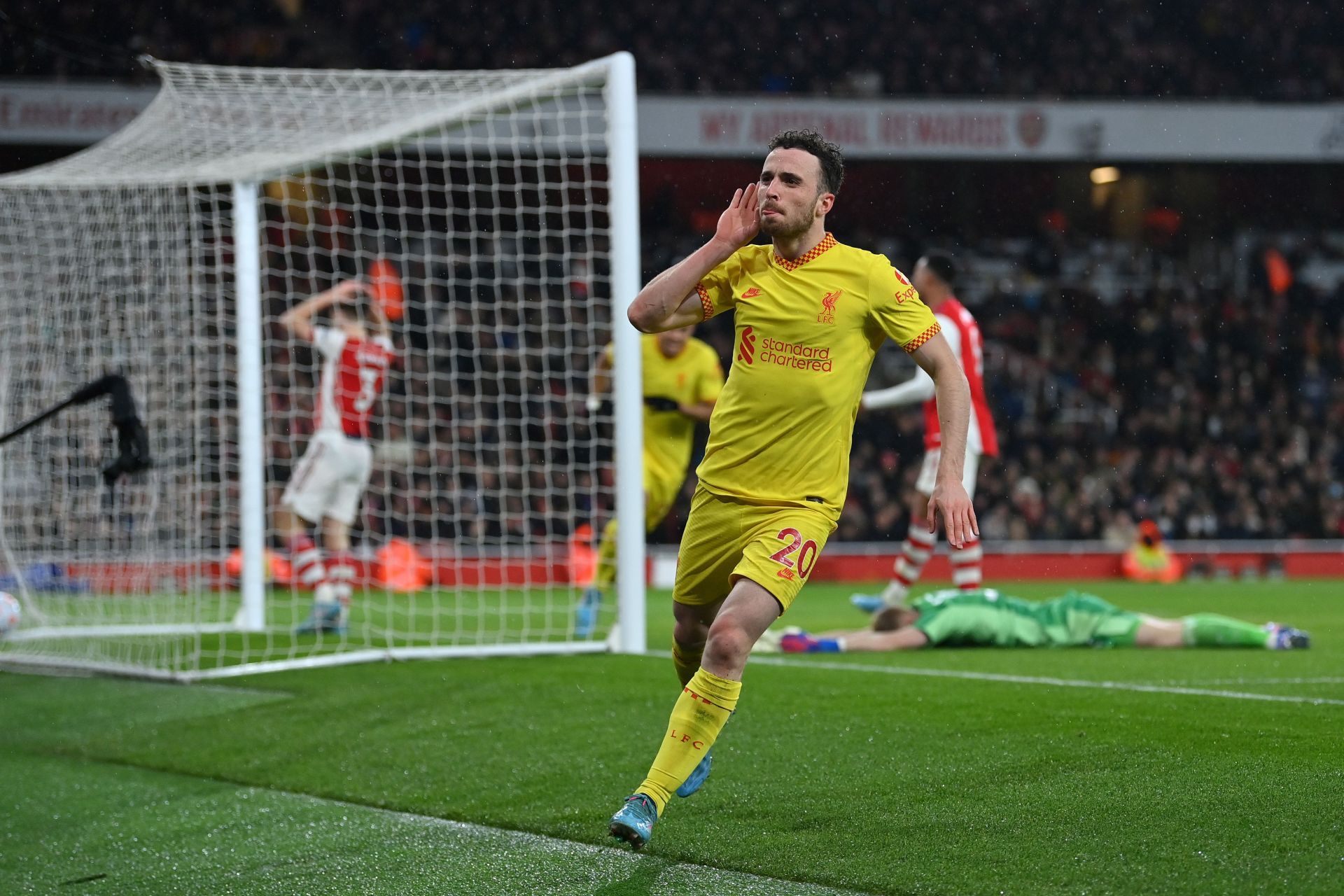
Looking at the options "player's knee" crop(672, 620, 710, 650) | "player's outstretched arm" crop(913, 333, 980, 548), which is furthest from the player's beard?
"player's knee" crop(672, 620, 710, 650)

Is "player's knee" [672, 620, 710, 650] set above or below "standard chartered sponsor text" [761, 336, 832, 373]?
below

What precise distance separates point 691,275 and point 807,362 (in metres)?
0.47

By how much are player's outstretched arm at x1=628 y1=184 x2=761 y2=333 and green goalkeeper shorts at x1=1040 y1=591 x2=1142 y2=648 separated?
499 cm

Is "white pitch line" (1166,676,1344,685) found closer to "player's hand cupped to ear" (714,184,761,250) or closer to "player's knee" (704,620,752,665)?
"player's knee" (704,620,752,665)

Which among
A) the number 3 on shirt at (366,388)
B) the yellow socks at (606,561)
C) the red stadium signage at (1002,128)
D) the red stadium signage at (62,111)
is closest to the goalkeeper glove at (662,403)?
the yellow socks at (606,561)

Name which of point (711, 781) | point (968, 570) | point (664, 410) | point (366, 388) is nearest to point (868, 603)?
point (968, 570)

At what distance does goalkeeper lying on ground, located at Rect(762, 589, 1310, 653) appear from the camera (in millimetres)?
8523

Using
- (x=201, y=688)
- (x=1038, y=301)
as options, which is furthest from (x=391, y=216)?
(x=201, y=688)

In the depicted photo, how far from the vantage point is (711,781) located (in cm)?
513

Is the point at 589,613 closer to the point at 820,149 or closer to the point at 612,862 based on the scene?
the point at 612,862

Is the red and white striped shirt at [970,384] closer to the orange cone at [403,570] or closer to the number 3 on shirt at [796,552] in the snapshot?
the number 3 on shirt at [796,552]

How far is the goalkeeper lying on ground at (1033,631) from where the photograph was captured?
28.0 ft

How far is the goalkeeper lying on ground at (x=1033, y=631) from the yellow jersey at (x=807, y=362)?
4.12 m

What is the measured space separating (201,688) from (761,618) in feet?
15.2
